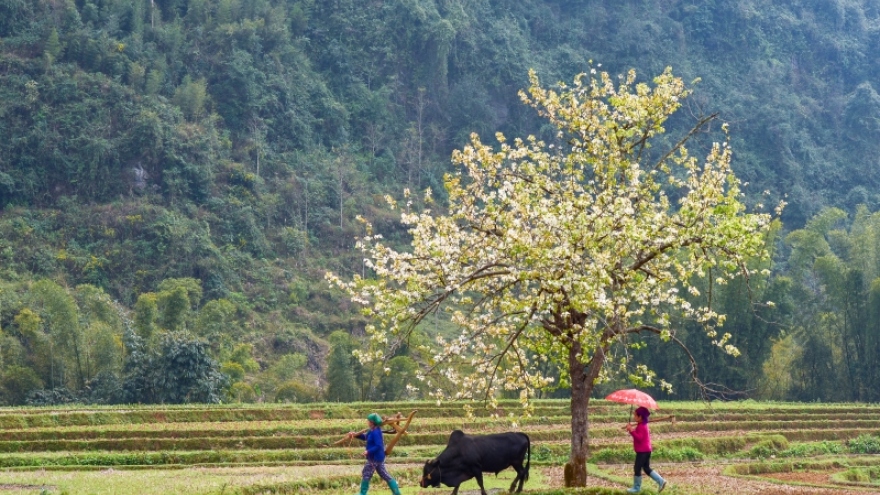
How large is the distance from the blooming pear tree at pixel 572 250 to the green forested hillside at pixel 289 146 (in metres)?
29.3

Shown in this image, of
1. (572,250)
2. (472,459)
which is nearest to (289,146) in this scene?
(472,459)

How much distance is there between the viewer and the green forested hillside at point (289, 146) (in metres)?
64.4

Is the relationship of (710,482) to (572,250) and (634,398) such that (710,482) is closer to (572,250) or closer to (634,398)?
(634,398)

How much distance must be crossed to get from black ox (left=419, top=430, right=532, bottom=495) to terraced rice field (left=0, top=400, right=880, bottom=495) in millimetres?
647

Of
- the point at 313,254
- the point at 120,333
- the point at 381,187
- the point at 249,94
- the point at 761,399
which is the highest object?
the point at 249,94

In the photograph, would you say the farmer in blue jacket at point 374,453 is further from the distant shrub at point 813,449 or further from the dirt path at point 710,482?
the distant shrub at point 813,449

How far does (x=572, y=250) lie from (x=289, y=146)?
82.0 metres

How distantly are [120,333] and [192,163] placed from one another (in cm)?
2924

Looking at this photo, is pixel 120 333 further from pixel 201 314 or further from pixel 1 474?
pixel 1 474

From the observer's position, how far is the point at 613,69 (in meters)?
125

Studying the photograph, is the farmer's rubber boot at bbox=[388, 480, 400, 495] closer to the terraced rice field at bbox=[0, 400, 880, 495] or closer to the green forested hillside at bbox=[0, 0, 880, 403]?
the terraced rice field at bbox=[0, 400, 880, 495]

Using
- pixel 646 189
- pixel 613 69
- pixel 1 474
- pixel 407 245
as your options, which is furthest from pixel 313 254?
pixel 646 189

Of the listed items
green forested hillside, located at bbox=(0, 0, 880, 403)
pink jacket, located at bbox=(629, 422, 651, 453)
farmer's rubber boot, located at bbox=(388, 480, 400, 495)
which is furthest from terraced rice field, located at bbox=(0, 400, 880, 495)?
green forested hillside, located at bbox=(0, 0, 880, 403)

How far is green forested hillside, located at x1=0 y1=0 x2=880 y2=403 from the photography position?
211 ft
